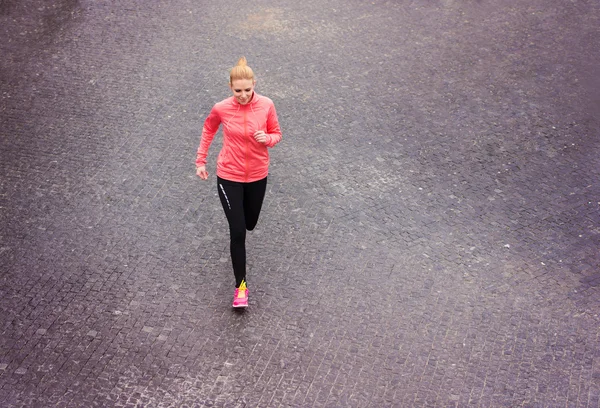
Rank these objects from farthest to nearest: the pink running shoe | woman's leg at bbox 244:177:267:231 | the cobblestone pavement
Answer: the pink running shoe < woman's leg at bbox 244:177:267:231 < the cobblestone pavement

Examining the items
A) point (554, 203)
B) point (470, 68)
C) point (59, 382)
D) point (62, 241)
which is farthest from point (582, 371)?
point (470, 68)

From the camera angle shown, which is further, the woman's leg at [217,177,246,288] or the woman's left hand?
the woman's leg at [217,177,246,288]

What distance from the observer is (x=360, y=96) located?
30.4 ft

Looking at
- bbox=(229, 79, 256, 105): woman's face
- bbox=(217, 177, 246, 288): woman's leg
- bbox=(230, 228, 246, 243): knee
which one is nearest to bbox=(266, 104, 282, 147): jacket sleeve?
bbox=(229, 79, 256, 105): woman's face

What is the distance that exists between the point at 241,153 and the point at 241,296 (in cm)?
125

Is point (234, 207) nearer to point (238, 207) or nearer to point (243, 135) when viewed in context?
point (238, 207)

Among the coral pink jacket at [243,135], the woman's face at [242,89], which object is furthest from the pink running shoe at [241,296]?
the woman's face at [242,89]

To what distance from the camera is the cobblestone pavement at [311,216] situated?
5.56 meters

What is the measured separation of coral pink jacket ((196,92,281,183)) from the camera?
566 centimetres

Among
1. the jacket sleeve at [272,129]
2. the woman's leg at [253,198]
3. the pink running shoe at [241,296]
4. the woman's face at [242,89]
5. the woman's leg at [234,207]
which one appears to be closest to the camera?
the woman's face at [242,89]

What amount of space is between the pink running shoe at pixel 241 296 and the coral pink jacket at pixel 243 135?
37.1 inches

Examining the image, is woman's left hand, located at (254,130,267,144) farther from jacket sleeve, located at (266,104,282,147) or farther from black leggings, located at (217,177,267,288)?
black leggings, located at (217,177,267,288)

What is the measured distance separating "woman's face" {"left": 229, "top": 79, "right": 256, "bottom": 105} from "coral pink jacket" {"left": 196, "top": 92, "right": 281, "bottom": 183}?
124 millimetres

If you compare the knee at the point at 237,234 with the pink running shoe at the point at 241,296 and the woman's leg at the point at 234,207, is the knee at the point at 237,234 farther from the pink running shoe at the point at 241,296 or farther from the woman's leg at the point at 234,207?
the pink running shoe at the point at 241,296
